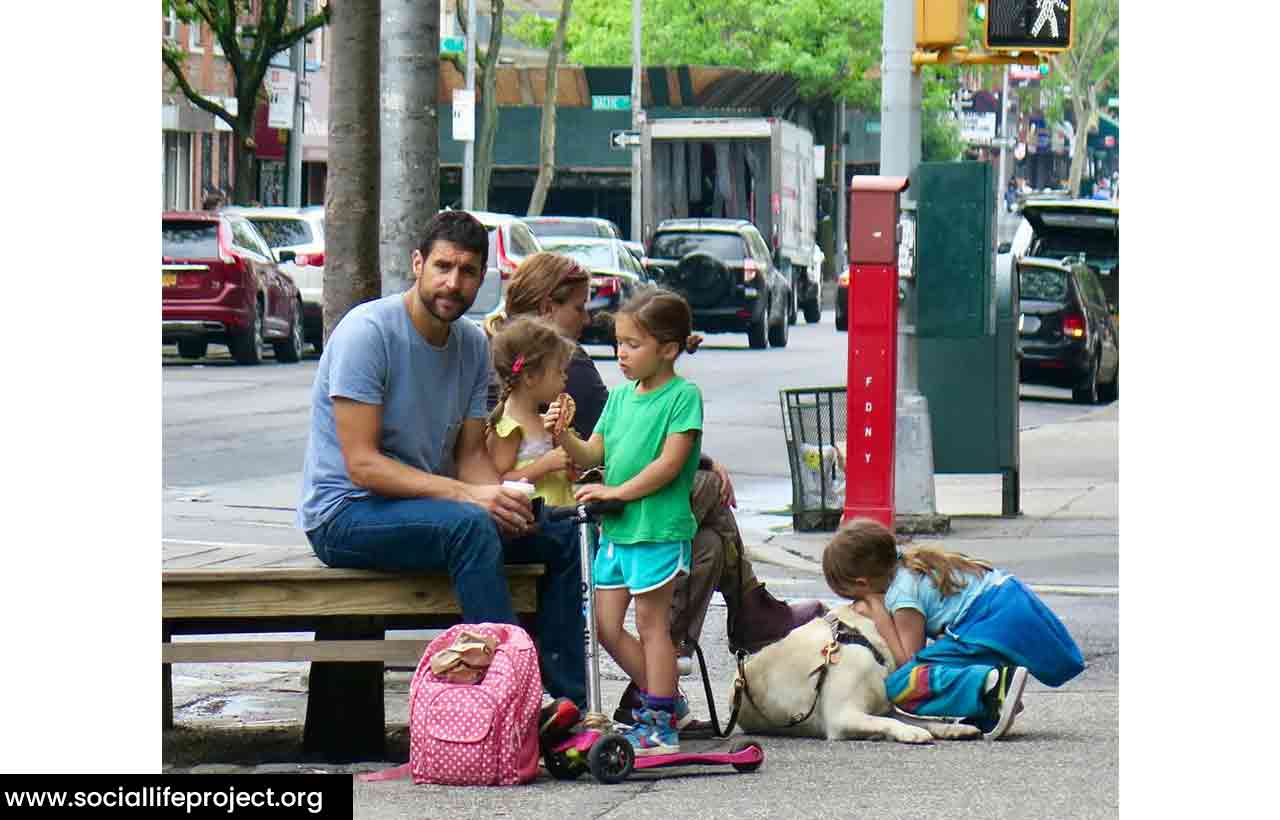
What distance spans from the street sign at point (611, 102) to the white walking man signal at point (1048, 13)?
49479 mm

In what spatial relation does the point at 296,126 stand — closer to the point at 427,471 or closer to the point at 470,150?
the point at 470,150

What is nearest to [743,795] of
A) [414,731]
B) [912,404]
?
[414,731]

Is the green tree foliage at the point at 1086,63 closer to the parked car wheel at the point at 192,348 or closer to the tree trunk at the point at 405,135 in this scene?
the parked car wheel at the point at 192,348

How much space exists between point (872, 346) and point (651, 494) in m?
5.33

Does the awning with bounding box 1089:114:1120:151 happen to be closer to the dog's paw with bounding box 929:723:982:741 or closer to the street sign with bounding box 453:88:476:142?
the street sign with bounding box 453:88:476:142

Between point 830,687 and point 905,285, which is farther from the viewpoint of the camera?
point 905,285

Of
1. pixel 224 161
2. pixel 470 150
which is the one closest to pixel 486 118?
pixel 470 150

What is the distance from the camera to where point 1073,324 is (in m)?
25.2

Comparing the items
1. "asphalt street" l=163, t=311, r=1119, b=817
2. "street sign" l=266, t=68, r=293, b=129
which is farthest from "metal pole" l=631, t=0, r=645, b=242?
"asphalt street" l=163, t=311, r=1119, b=817

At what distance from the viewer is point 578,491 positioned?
7.01 m

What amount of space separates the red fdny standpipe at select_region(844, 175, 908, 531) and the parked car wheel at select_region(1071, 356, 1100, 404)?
13.6 m

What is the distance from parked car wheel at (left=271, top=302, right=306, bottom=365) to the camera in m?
28.6

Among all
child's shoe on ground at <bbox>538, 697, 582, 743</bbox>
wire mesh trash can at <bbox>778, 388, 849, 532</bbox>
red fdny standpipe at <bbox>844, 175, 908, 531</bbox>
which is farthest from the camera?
wire mesh trash can at <bbox>778, 388, 849, 532</bbox>

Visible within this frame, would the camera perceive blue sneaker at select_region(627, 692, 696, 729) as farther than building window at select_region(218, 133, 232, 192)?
No
